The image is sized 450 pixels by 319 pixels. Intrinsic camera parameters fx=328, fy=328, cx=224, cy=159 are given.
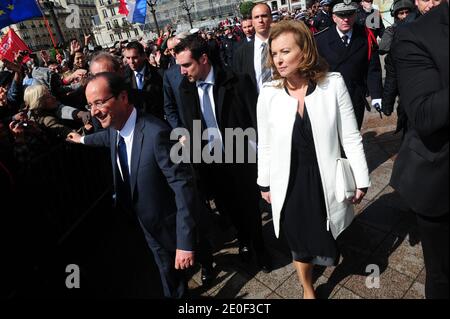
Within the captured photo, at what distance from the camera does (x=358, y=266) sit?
113 inches

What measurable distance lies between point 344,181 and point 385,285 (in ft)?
3.46

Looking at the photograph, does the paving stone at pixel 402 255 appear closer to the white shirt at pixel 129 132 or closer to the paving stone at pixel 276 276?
the paving stone at pixel 276 276

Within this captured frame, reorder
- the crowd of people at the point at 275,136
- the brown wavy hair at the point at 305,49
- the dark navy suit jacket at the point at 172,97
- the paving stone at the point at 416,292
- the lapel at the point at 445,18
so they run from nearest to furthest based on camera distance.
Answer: the lapel at the point at 445,18 < the crowd of people at the point at 275,136 < the brown wavy hair at the point at 305,49 < the paving stone at the point at 416,292 < the dark navy suit jacket at the point at 172,97

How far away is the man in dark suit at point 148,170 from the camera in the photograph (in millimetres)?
2221

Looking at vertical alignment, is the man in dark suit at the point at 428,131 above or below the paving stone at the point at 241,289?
above

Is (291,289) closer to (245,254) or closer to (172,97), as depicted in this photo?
(245,254)

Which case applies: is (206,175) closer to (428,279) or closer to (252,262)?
(252,262)

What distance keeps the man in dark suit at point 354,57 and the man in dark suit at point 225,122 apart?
1429mm

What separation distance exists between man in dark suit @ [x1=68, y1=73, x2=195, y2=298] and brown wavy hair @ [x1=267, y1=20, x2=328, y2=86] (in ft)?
3.24

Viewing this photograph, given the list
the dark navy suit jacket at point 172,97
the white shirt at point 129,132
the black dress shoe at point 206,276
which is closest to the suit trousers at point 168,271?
the black dress shoe at point 206,276

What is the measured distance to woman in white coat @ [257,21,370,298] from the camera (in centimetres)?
213

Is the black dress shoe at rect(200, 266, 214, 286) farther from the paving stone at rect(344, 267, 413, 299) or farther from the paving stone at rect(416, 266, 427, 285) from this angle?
the paving stone at rect(416, 266, 427, 285)

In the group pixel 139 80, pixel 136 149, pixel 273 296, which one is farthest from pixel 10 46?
pixel 273 296
